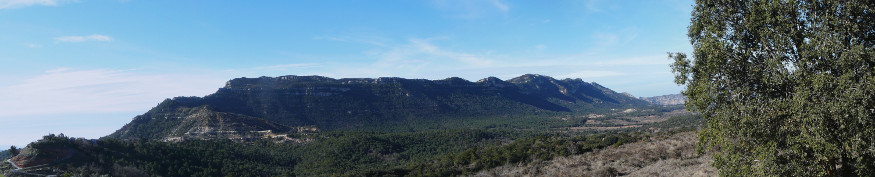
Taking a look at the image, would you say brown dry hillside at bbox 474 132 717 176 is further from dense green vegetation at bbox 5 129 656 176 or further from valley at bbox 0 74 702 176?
dense green vegetation at bbox 5 129 656 176

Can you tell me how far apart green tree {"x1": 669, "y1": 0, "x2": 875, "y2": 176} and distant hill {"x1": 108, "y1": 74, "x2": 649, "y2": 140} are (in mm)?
82243

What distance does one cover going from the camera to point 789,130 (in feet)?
30.0

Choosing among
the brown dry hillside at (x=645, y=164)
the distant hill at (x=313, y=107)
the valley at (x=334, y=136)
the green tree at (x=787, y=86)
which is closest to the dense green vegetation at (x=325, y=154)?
the valley at (x=334, y=136)

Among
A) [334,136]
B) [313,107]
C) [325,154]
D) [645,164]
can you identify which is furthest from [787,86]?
[313,107]

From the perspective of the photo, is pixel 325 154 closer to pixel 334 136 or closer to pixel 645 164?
pixel 334 136

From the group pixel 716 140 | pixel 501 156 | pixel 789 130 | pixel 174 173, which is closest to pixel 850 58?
pixel 789 130

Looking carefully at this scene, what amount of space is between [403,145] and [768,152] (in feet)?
209

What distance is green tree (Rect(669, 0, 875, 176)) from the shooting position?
8219 mm

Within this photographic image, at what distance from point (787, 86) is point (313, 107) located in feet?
438

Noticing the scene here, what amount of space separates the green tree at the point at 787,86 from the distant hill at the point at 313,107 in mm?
82243

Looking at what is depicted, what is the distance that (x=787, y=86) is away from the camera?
9469 millimetres

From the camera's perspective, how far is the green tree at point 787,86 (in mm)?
8219

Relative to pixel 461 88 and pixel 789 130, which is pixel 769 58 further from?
pixel 461 88

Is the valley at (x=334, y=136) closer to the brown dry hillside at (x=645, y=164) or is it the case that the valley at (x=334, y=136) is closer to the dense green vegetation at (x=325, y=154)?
the dense green vegetation at (x=325, y=154)
